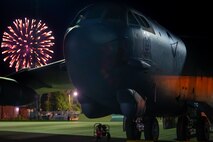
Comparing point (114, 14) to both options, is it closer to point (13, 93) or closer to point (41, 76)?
point (41, 76)

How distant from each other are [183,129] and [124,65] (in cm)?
556

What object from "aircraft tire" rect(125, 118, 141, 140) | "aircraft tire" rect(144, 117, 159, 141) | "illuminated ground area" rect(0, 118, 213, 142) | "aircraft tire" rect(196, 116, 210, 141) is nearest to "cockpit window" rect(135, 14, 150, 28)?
"aircraft tire" rect(144, 117, 159, 141)

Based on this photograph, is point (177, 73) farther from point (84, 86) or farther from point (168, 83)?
point (84, 86)

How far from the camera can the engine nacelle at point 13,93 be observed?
16.0 m

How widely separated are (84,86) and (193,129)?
23.5 ft

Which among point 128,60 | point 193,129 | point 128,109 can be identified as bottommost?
point 193,129

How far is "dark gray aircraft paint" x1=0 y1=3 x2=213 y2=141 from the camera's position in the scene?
988 cm

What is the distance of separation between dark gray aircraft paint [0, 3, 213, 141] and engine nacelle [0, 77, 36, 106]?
5.65 metres

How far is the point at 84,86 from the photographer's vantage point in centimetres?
1027

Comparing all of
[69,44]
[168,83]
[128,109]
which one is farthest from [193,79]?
[69,44]

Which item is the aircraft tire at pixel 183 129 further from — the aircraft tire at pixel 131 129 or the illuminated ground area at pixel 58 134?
the illuminated ground area at pixel 58 134

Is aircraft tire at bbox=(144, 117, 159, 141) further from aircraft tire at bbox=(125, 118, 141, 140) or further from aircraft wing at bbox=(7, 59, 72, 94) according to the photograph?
aircraft wing at bbox=(7, 59, 72, 94)

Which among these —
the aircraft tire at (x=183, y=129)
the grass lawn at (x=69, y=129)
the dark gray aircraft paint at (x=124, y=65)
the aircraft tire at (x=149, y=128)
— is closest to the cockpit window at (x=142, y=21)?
the dark gray aircraft paint at (x=124, y=65)

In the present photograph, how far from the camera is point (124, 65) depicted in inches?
399
